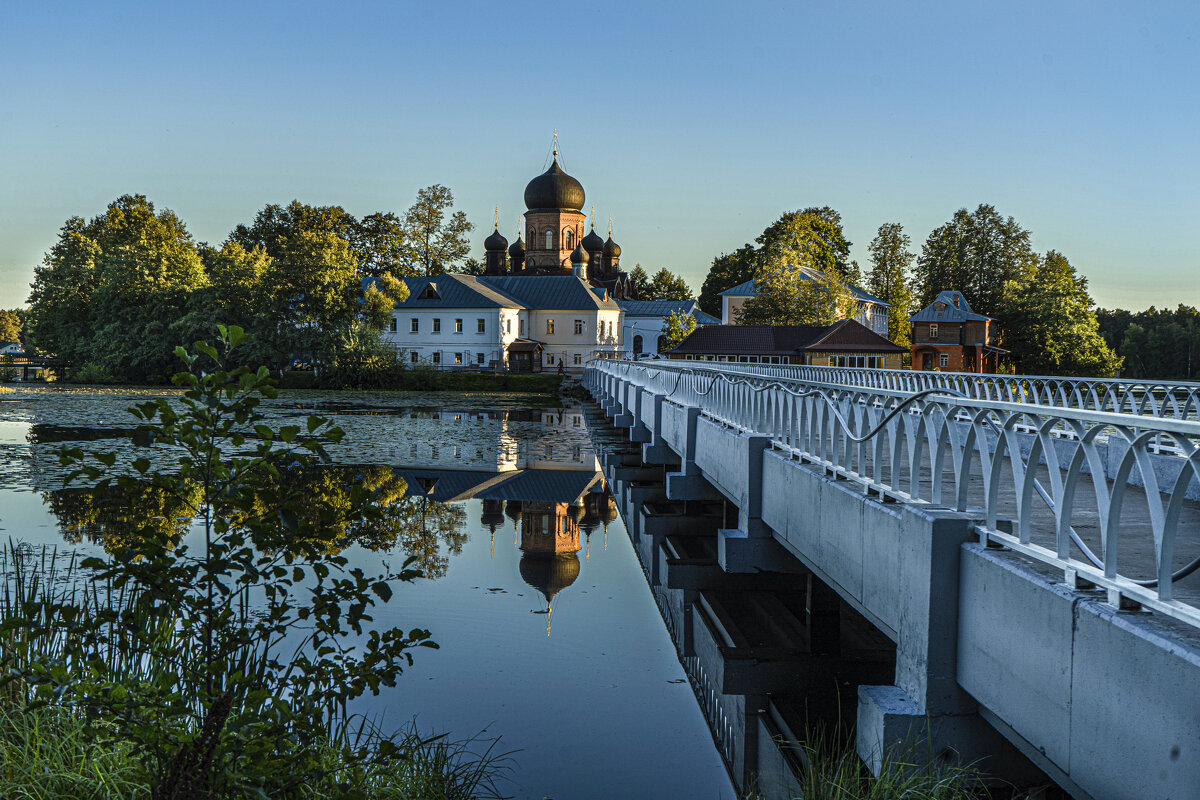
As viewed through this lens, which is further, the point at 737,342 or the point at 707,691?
the point at 737,342

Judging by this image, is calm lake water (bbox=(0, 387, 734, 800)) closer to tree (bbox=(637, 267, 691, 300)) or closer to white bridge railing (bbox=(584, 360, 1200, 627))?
white bridge railing (bbox=(584, 360, 1200, 627))

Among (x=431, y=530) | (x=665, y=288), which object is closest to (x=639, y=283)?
(x=665, y=288)

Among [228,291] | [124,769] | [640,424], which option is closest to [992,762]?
[124,769]

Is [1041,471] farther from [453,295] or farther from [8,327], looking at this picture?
[8,327]

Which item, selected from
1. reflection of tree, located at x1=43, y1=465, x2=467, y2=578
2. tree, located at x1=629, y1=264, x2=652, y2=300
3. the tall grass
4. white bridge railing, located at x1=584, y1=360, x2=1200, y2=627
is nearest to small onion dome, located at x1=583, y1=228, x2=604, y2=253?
tree, located at x1=629, y1=264, x2=652, y2=300

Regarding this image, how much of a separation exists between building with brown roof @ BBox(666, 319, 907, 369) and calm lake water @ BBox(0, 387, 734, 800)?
35.4 meters

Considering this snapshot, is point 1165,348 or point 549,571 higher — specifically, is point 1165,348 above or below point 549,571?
above

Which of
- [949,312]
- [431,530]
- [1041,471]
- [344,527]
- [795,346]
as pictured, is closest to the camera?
[1041,471]

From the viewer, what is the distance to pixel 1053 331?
6688cm

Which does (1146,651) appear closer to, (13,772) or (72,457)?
(72,457)

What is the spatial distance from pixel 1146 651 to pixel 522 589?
906 centimetres

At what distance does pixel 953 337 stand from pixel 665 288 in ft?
144

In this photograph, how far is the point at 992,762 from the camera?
539 cm

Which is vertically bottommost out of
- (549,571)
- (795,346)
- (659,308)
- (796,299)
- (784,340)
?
(549,571)
